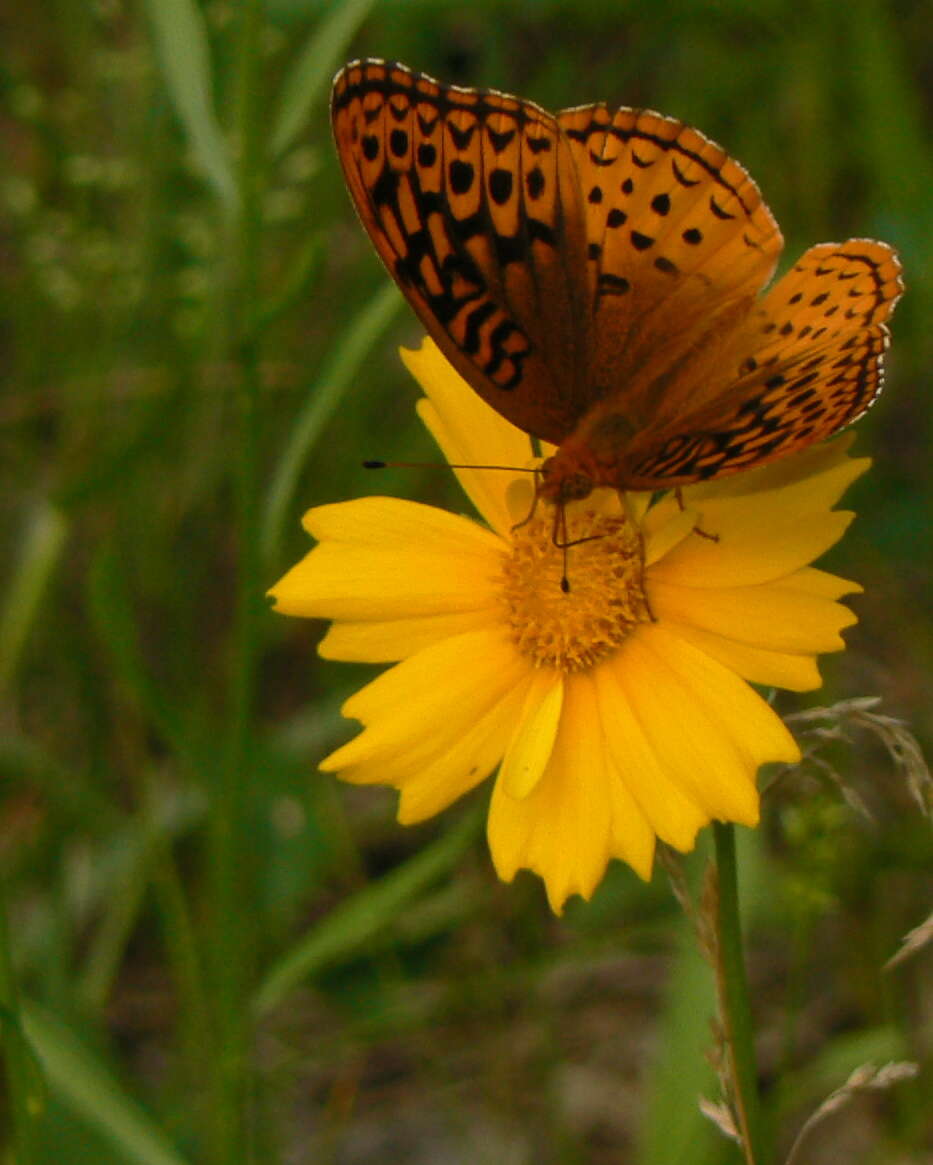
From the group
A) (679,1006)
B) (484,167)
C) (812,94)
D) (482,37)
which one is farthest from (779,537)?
(482,37)

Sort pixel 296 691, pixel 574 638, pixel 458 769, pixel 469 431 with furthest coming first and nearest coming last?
pixel 296 691 < pixel 469 431 < pixel 574 638 < pixel 458 769

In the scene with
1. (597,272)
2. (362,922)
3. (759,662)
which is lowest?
(362,922)

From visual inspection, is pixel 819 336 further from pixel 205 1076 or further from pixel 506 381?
pixel 205 1076

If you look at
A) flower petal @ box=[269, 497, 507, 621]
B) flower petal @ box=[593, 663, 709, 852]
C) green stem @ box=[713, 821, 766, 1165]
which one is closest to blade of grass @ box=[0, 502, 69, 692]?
flower petal @ box=[269, 497, 507, 621]

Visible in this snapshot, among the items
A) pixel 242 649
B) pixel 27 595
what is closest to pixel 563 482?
pixel 242 649

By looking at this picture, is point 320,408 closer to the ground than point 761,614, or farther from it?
farther from it

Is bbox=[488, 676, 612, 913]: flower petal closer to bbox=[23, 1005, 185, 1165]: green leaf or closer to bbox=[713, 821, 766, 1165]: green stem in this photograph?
bbox=[713, 821, 766, 1165]: green stem

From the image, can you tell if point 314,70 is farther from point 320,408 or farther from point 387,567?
point 387,567
